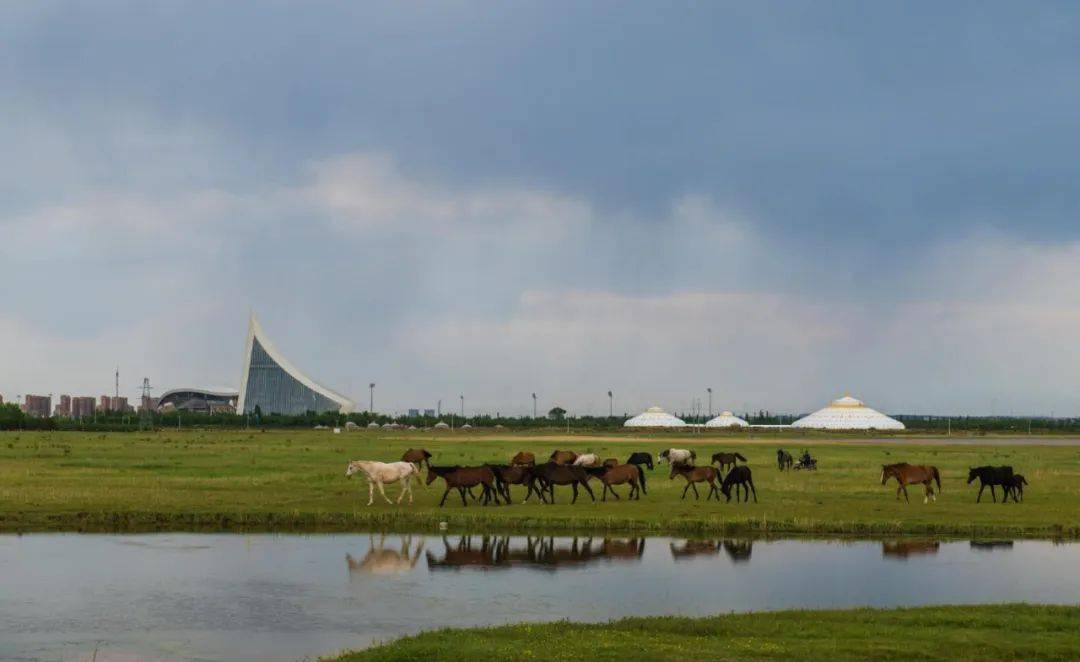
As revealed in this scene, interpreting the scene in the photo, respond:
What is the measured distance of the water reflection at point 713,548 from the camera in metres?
25.1

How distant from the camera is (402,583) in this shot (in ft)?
68.8

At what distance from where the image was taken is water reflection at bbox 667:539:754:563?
25.1 metres

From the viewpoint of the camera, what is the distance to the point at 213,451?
63.2m

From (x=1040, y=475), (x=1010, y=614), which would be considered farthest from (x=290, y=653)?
(x=1040, y=475)

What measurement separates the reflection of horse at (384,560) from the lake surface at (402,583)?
68 mm

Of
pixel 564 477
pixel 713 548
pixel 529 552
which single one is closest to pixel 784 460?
pixel 564 477

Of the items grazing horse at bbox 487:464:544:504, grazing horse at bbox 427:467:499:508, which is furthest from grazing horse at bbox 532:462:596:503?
grazing horse at bbox 427:467:499:508

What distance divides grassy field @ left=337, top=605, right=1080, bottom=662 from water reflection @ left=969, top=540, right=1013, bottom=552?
31.6 ft

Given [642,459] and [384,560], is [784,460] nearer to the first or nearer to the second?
[642,459]

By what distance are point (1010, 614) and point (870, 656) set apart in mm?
4034

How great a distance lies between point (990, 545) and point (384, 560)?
1457cm

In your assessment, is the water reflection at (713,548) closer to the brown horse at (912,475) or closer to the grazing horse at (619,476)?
the grazing horse at (619,476)

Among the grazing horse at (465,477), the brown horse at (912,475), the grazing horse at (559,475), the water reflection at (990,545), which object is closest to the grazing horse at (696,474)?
the grazing horse at (559,475)

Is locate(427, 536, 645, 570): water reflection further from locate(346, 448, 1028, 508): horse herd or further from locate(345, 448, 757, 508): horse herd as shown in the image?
locate(346, 448, 1028, 508): horse herd
